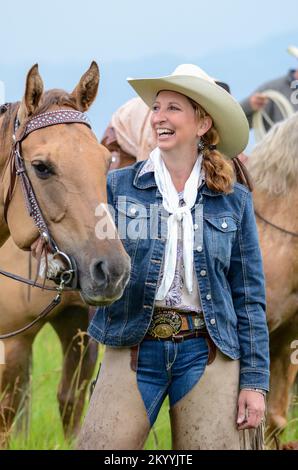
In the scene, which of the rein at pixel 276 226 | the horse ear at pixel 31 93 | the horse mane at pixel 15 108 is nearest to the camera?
the horse ear at pixel 31 93

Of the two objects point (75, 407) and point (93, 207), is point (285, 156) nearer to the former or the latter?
point (75, 407)

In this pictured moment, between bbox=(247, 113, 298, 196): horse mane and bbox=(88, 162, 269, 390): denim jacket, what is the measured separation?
1.96m

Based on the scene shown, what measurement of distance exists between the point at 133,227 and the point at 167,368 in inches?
22.7

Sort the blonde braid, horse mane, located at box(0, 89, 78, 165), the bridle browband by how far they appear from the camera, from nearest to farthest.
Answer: the bridle browband < horse mane, located at box(0, 89, 78, 165) < the blonde braid

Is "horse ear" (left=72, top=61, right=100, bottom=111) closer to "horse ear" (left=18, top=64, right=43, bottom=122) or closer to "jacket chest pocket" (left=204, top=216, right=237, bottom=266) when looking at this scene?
"horse ear" (left=18, top=64, right=43, bottom=122)

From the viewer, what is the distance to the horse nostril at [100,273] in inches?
144

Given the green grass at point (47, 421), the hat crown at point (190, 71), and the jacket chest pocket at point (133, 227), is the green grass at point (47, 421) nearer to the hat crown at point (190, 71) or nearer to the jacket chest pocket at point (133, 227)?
the jacket chest pocket at point (133, 227)

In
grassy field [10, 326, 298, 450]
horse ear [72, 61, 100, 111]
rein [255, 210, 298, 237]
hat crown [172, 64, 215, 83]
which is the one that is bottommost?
grassy field [10, 326, 298, 450]

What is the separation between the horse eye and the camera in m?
3.86

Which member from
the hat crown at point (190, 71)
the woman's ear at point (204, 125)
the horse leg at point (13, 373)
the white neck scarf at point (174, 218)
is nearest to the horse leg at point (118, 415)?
the white neck scarf at point (174, 218)

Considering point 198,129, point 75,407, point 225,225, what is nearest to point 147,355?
point 225,225

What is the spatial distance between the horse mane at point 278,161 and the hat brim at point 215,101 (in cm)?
181

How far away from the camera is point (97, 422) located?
4.02 metres

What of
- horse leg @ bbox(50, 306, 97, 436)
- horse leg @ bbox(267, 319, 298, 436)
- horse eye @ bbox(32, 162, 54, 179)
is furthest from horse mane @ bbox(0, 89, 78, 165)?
horse leg @ bbox(267, 319, 298, 436)
